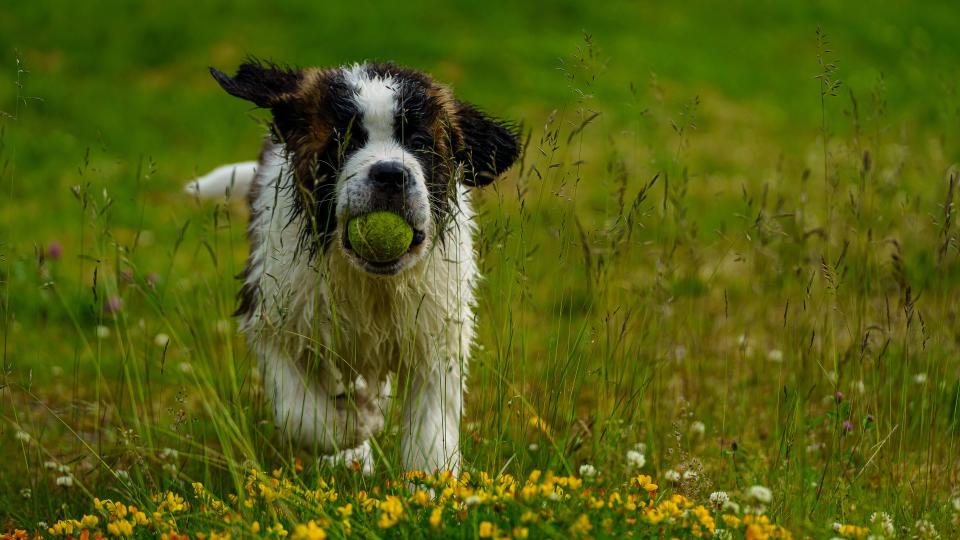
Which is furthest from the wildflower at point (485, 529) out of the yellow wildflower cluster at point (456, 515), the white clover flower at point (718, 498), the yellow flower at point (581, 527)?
the white clover flower at point (718, 498)

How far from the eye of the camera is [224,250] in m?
7.79

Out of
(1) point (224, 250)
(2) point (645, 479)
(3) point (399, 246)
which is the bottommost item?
(1) point (224, 250)

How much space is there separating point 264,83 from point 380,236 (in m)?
0.97

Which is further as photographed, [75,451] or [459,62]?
[459,62]

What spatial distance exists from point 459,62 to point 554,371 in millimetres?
9810

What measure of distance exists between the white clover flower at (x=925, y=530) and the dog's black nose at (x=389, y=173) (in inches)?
71.0

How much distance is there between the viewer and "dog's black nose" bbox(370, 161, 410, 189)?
366 cm

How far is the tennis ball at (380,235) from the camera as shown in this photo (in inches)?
143

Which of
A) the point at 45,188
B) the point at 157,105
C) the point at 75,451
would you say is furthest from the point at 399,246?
the point at 157,105

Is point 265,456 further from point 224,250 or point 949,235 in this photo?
point 224,250

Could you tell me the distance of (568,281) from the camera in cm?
552

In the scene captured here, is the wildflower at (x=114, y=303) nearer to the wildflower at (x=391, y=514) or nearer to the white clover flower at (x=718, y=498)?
the wildflower at (x=391, y=514)

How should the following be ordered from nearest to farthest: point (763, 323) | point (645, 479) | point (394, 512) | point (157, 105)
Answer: point (394, 512) < point (645, 479) < point (763, 323) < point (157, 105)

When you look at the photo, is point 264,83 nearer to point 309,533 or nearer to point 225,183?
point 225,183
